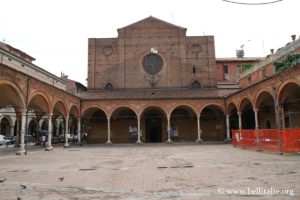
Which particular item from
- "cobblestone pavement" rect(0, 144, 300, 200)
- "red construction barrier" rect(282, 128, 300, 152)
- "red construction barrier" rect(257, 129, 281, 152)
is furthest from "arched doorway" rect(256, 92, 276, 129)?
"cobblestone pavement" rect(0, 144, 300, 200)

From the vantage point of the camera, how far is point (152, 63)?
33.7 m

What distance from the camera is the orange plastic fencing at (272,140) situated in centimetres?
1529

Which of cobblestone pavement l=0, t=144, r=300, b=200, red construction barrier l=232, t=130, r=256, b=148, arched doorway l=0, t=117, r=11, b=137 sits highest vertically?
arched doorway l=0, t=117, r=11, b=137

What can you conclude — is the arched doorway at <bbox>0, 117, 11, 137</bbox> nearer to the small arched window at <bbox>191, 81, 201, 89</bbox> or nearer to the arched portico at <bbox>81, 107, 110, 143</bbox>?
the arched portico at <bbox>81, 107, 110, 143</bbox>

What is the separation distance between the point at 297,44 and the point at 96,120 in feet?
69.0

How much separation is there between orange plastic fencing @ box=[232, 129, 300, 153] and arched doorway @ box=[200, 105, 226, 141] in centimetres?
957

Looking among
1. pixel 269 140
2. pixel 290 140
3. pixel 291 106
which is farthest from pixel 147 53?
pixel 290 140

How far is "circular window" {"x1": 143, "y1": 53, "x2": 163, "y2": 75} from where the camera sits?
3353cm

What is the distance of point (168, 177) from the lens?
880cm

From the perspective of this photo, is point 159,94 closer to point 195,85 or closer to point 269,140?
point 195,85

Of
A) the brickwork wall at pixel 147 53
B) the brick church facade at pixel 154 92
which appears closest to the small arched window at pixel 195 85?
the brick church facade at pixel 154 92

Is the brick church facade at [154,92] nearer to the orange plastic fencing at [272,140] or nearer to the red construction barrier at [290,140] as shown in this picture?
the orange plastic fencing at [272,140]

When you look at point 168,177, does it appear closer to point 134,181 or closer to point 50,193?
point 134,181

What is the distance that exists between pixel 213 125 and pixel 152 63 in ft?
33.1
